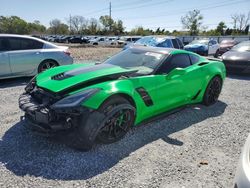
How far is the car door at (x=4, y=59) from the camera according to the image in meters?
6.70

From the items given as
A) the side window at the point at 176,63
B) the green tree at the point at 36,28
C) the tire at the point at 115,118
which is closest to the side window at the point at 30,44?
the side window at the point at 176,63

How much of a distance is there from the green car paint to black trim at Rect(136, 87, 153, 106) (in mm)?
36

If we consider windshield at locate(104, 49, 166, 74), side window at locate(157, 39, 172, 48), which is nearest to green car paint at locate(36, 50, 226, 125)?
windshield at locate(104, 49, 166, 74)

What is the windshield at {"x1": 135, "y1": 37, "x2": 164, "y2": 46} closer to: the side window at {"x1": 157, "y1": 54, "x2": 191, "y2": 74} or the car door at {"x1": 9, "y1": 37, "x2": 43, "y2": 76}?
the car door at {"x1": 9, "y1": 37, "x2": 43, "y2": 76}

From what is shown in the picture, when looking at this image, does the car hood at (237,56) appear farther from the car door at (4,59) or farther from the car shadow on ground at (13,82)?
the car door at (4,59)

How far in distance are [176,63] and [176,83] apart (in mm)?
453

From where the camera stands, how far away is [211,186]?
2.71 meters

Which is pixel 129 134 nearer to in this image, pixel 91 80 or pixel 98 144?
pixel 98 144

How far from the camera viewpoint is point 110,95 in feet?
10.5

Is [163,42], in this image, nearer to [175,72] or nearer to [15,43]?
[15,43]

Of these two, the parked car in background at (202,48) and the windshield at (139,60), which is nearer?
the windshield at (139,60)

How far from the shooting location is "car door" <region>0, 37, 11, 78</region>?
6.70 metres

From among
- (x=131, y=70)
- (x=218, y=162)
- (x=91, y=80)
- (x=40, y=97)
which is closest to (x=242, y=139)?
(x=218, y=162)

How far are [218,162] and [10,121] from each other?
3.41 metres
